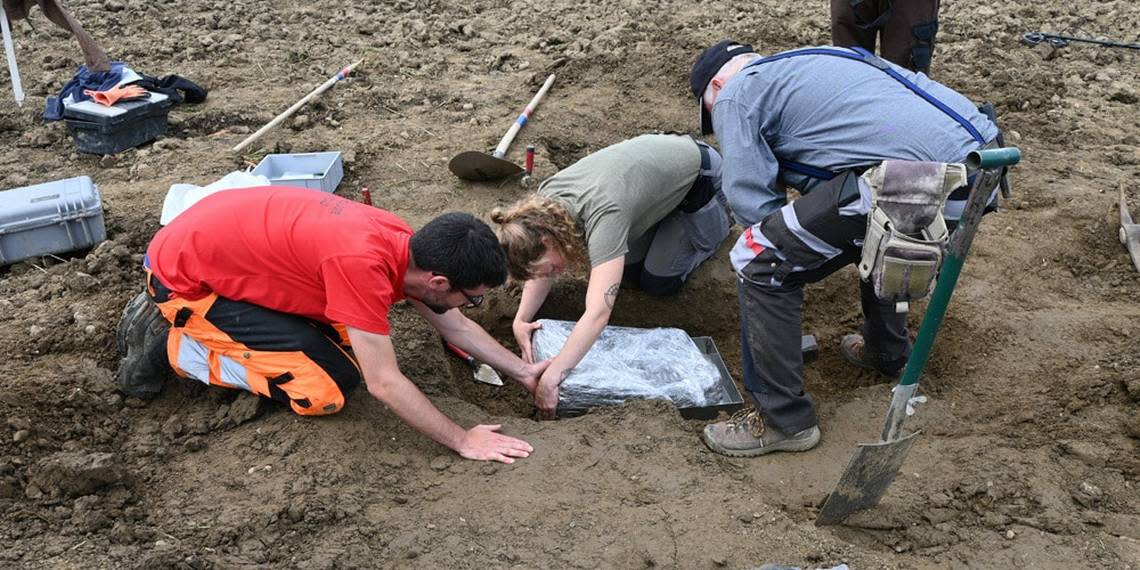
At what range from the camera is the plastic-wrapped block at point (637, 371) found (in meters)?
3.60

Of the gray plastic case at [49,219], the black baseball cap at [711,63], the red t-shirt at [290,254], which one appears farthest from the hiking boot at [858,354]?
the gray plastic case at [49,219]

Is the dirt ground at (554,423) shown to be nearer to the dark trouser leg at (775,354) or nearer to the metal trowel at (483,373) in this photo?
the metal trowel at (483,373)

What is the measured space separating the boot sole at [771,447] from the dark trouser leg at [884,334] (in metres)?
0.64

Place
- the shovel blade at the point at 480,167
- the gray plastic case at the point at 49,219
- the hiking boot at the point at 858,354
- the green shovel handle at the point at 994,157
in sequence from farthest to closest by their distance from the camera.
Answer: the shovel blade at the point at 480,167, the gray plastic case at the point at 49,219, the hiking boot at the point at 858,354, the green shovel handle at the point at 994,157

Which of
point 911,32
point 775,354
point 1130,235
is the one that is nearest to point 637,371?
point 775,354

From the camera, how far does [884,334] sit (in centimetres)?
374

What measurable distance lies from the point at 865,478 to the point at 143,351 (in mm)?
2518

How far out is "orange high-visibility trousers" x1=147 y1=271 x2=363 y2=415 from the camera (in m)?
3.08

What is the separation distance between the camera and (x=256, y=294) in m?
3.05

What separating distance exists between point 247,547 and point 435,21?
5925mm

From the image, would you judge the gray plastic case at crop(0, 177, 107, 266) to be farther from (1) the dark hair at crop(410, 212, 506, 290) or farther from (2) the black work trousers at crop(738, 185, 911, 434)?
(2) the black work trousers at crop(738, 185, 911, 434)

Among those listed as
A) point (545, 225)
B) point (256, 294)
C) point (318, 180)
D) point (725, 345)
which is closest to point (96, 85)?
point (318, 180)

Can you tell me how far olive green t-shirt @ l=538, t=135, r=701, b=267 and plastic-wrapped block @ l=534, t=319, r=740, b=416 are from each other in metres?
0.49

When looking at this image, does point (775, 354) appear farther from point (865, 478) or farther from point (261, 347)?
point (261, 347)
